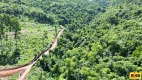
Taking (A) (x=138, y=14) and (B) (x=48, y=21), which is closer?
(A) (x=138, y=14)

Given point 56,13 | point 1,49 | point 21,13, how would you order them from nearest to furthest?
point 1,49 < point 21,13 < point 56,13

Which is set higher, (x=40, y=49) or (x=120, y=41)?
(x=120, y=41)

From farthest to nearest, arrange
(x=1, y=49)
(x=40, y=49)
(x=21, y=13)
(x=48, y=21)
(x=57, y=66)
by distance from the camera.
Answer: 1. (x=48, y=21)
2. (x=21, y=13)
3. (x=40, y=49)
4. (x=1, y=49)
5. (x=57, y=66)

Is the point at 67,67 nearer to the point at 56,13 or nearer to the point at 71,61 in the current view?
the point at 71,61

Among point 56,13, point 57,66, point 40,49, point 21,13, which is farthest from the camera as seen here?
point 56,13

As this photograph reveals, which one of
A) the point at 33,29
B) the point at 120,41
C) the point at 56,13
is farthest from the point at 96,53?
the point at 56,13

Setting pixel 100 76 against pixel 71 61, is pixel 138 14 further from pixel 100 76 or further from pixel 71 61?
pixel 100 76

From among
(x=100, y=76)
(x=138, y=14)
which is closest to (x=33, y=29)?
(x=138, y=14)

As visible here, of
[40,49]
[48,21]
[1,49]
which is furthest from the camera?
[48,21]

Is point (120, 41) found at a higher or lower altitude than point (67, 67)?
higher
